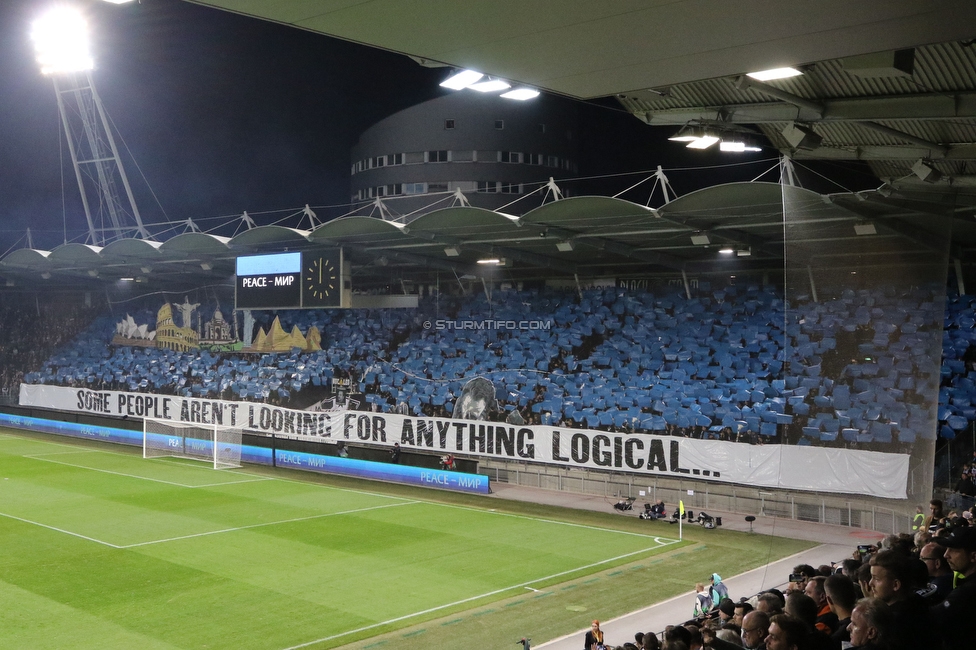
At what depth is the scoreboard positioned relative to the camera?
87.8ft

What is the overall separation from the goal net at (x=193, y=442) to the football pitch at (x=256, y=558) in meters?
3.74

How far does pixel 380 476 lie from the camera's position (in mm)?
28125

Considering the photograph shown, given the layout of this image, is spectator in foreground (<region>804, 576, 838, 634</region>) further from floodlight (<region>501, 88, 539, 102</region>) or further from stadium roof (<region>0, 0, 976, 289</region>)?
floodlight (<region>501, 88, 539, 102</region>)

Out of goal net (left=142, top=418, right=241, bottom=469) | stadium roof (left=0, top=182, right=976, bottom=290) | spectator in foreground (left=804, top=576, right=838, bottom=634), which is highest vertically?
stadium roof (left=0, top=182, right=976, bottom=290)

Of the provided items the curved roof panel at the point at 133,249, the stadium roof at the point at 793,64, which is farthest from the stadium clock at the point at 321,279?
the stadium roof at the point at 793,64

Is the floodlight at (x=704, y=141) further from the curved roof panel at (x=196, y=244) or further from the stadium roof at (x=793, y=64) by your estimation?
the curved roof panel at (x=196, y=244)

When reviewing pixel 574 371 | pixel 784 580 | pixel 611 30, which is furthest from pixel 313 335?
pixel 611 30

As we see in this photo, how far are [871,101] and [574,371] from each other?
20567mm

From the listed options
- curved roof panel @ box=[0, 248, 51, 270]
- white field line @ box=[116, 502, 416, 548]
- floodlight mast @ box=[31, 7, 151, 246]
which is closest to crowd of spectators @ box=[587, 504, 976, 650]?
white field line @ box=[116, 502, 416, 548]

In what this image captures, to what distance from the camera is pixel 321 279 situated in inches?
1059

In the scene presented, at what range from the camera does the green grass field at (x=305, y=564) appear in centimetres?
1327

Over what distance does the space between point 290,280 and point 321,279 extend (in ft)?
4.55

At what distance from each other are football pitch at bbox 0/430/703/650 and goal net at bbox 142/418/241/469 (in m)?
3.74

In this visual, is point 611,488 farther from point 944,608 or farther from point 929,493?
point 944,608
